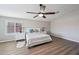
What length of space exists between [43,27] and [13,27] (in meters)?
0.56

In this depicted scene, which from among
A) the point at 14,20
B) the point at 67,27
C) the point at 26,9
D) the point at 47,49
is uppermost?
the point at 26,9

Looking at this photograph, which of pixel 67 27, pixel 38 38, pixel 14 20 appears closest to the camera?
pixel 14 20

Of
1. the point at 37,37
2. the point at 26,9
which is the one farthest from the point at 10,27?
the point at 37,37

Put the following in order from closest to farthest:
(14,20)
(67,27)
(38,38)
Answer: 1. (14,20)
2. (67,27)
3. (38,38)

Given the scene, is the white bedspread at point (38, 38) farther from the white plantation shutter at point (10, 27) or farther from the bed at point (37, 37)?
the white plantation shutter at point (10, 27)

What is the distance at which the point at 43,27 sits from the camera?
1521 millimetres

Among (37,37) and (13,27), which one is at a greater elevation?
(13,27)

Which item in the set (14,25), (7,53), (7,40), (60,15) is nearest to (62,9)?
(60,15)

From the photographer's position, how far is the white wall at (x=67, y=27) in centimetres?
139

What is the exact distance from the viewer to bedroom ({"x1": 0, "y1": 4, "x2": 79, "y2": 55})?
52.4 inches

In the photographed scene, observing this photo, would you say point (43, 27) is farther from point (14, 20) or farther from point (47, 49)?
point (14, 20)

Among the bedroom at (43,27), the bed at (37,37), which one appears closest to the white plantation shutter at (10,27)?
the bedroom at (43,27)

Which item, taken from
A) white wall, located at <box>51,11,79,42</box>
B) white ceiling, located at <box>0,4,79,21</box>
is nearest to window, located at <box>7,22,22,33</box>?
white ceiling, located at <box>0,4,79,21</box>
